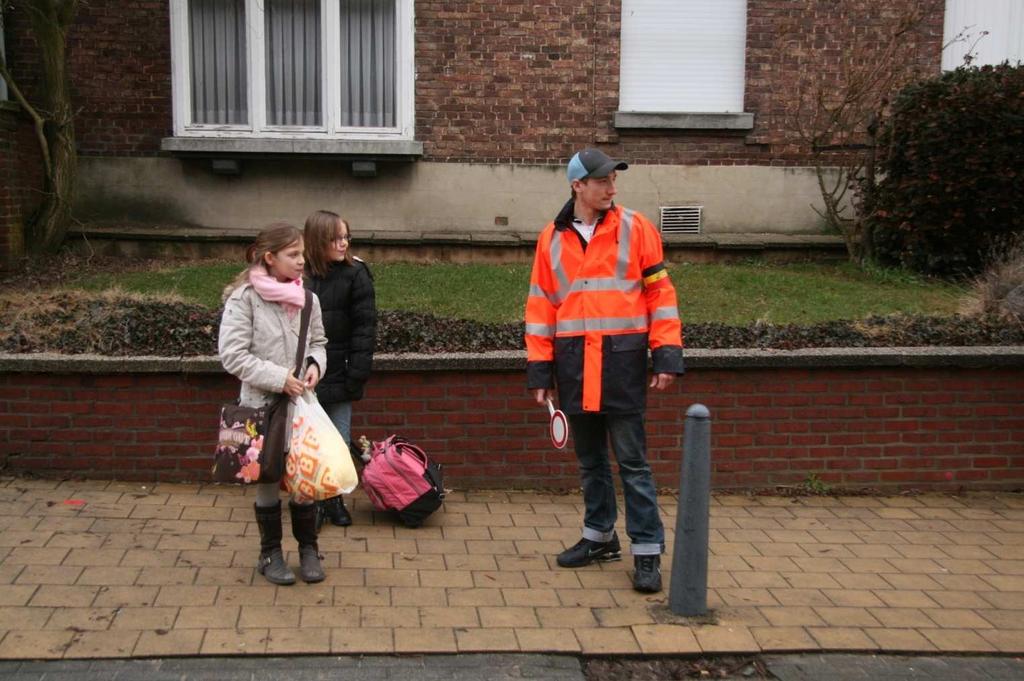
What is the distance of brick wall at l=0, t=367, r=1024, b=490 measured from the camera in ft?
20.9

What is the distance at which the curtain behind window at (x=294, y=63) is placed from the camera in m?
12.3

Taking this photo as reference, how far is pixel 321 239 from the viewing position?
5531 mm

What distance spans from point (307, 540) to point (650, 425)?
7.73 ft

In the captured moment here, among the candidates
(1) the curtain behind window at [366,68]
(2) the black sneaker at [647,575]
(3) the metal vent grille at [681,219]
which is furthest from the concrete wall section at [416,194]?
(2) the black sneaker at [647,575]

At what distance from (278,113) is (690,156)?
459 centimetres

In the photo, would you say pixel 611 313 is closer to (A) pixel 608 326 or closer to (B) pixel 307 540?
(A) pixel 608 326

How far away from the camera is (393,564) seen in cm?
538

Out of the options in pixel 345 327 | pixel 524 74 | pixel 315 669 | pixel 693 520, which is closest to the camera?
pixel 315 669

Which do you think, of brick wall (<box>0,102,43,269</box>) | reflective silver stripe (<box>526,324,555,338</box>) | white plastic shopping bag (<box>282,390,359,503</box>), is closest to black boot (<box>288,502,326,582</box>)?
white plastic shopping bag (<box>282,390,359,503</box>)

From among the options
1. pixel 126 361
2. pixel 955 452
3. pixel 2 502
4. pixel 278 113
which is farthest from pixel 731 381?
pixel 278 113

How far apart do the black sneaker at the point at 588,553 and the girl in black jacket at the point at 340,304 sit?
1.33 metres

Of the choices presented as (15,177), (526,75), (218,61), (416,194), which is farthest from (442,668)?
(218,61)

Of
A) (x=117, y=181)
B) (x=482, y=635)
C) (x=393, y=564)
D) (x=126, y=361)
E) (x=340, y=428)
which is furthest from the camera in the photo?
(x=117, y=181)

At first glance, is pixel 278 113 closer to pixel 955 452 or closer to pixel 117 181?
pixel 117 181
